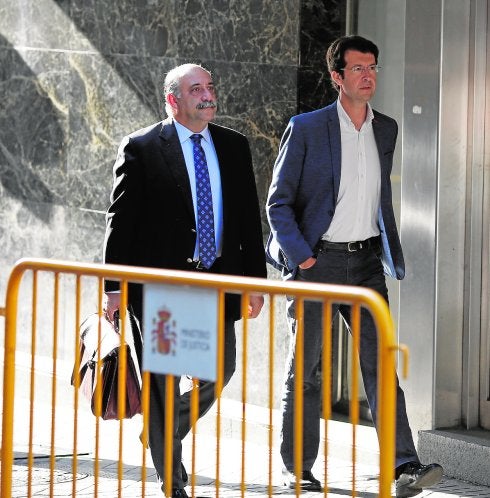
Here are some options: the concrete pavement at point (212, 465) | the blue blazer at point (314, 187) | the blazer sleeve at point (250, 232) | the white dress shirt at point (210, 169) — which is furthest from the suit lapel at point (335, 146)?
the concrete pavement at point (212, 465)

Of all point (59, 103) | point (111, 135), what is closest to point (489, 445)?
point (111, 135)

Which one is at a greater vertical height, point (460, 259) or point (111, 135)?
point (111, 135)

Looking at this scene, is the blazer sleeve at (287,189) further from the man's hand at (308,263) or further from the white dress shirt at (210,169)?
the white dress shirt at (210,169)

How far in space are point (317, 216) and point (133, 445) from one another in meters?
2.11

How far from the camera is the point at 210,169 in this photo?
6.89 metres

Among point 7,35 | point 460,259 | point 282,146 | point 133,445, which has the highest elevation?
point 7,35

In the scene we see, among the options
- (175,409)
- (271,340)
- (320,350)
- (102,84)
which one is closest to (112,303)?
(175,409)

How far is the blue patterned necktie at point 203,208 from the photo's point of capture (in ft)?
22.1

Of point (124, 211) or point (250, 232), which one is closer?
point (124, 211)

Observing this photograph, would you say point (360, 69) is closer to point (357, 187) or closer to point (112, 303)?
point (357, 187)

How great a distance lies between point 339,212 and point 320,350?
0.66m

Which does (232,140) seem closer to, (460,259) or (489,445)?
(460,259)

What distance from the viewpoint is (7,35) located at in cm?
1023

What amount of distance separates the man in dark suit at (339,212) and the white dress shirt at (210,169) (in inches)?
11.5
